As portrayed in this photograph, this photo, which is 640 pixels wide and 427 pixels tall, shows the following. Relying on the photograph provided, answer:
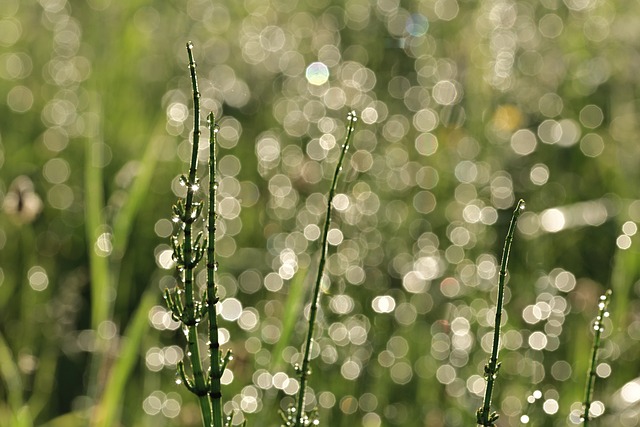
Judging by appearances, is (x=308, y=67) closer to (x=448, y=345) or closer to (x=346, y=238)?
(x=346, y=238)

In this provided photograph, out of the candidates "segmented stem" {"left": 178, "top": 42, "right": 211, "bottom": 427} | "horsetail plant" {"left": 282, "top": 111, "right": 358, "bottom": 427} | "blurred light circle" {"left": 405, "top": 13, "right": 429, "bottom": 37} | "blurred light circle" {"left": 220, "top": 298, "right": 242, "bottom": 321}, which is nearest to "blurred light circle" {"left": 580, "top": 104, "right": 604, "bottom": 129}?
"blurred light circle" {"left": 405, "top": 13, "right": 429, "bottom": 37}

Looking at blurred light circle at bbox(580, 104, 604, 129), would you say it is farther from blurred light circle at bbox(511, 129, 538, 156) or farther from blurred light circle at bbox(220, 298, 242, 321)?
blurred light circle at bbox(220, 298, 242, 321)

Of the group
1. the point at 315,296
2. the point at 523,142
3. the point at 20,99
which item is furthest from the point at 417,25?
the point at 315,296

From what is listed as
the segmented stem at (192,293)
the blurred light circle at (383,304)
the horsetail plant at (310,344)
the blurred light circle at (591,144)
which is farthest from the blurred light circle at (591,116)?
the segmented stem at (192,293)

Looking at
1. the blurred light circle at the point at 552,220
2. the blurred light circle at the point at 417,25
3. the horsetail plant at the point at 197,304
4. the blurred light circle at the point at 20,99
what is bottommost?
the horsetail plant at the point at 197,304

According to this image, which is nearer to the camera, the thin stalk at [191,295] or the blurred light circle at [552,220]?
the thin stalk at [191,295]

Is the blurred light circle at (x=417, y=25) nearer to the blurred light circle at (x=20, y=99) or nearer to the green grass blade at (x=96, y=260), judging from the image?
the blurred light circle at (x=20, y=99)
